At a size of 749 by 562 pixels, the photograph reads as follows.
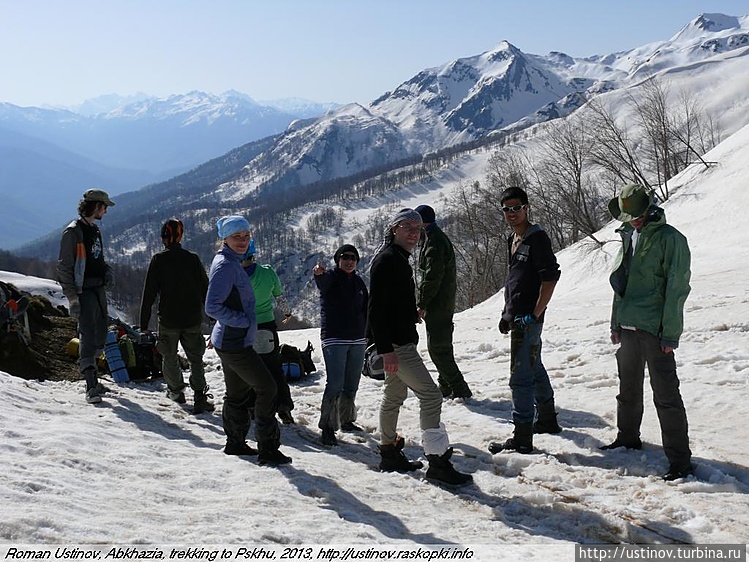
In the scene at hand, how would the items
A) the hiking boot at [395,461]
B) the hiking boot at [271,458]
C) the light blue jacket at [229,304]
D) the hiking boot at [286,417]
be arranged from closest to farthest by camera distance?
the light blue jacket at [229,304], the hiking boot at [271,458], the hiking boot at [395,461], the hiking boot at [286,417]

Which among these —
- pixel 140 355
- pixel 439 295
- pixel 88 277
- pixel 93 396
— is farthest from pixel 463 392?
pixel 140 355

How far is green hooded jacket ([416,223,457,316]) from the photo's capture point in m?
7.79

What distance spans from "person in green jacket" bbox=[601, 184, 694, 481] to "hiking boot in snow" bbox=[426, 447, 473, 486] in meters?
1.79

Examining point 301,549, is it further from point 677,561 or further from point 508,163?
point 508,163

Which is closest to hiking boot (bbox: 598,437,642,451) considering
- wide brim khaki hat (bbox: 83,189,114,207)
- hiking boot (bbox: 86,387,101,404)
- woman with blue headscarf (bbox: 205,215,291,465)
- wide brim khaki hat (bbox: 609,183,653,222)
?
wide brim khaki hat (bbox: 609,183,653,222)

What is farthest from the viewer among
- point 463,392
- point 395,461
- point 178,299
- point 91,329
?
point 463,392

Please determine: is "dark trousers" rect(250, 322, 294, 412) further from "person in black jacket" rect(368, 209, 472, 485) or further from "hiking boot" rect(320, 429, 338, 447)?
"person in black jacket" rect(368, 209, 472, 485)

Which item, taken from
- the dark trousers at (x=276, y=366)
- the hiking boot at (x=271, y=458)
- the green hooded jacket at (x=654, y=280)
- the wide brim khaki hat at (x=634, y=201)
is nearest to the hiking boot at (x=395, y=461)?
the hiking boot at (x=271, y=458)

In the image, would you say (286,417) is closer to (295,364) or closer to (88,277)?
(295,364)

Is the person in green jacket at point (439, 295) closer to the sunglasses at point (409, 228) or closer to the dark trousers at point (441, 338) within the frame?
the dark trousers at point (441, 338)

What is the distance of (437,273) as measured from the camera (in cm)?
783

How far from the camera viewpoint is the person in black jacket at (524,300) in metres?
6.02

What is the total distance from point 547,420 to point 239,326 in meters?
3.60

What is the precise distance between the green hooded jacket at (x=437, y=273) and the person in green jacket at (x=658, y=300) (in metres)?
2.45
